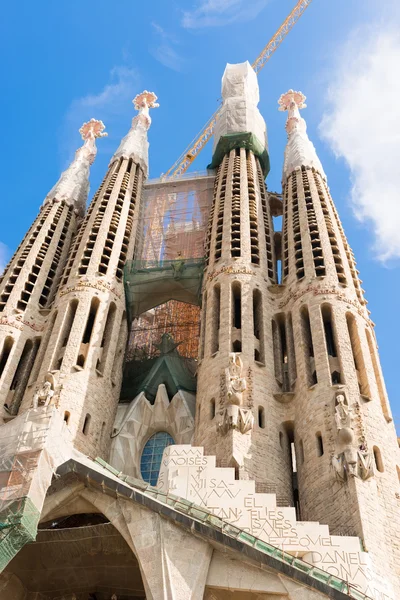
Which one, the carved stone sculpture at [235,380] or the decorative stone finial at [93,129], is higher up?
the decorative stone finial at [93,129]

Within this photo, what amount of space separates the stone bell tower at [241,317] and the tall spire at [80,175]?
8799 millimetres

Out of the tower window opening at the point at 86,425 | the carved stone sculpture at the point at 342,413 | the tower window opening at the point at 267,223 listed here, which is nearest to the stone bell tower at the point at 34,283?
the tower window opening at the point at 86,425

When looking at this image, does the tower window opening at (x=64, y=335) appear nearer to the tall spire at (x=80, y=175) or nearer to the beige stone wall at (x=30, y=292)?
the beige stone wall at (x=30, y=292)

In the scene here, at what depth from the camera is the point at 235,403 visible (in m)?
26.0

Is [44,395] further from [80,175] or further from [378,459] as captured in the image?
[80,175]

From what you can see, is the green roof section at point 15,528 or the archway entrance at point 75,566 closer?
the green roof section at point 15,528

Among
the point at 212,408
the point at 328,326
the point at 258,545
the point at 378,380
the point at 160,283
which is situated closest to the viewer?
the point at 258,545

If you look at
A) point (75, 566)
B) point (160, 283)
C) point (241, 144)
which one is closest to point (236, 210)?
point (160, 283)

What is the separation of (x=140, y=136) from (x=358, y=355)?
28.1 metres

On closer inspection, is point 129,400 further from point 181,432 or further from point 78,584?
point 78,584

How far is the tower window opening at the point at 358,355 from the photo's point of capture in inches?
1019

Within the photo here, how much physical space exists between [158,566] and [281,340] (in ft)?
51.3

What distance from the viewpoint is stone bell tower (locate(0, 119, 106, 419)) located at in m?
30.9

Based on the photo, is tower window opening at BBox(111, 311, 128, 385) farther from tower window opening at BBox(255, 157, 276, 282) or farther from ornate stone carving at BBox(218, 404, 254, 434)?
ornate stone carving at BBox(218, 404, 254, 434)
